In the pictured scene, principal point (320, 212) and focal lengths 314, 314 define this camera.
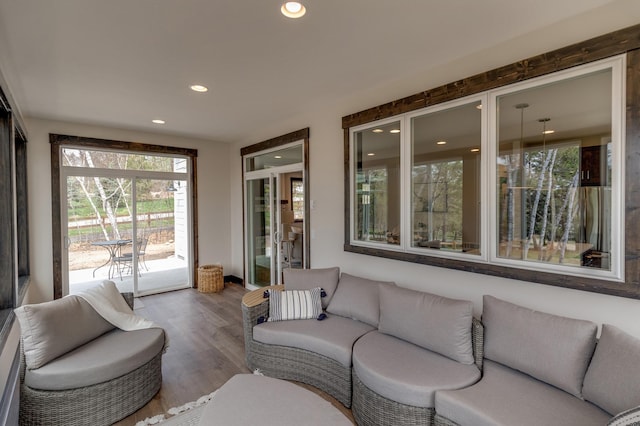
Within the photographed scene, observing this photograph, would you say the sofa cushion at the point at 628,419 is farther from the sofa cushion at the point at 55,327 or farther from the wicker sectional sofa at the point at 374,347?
the sofa cushion at the point at 55,327

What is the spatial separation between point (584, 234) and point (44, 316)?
3859 mm

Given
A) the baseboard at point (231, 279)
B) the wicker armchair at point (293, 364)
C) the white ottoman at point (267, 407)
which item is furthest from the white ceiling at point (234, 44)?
the baseboard at point (231, 279)

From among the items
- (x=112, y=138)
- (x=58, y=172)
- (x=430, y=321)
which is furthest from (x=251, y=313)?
(x=112, y=138)

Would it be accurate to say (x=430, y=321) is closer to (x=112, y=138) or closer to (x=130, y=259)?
(x=130, y=259)

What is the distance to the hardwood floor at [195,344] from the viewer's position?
2.58 m

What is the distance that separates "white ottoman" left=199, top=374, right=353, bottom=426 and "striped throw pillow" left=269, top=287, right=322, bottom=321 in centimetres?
97

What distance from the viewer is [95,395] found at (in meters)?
2.20

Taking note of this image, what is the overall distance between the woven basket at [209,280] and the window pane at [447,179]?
12.5 feet

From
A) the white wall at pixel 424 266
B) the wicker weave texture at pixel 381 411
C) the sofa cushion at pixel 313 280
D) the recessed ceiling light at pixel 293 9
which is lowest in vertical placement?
the wicker weave texture at pixel 381 411

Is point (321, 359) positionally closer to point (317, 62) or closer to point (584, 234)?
point (584, 234)

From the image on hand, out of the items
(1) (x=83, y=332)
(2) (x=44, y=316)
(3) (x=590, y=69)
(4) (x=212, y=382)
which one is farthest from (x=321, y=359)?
(3) (x=590, y=69)

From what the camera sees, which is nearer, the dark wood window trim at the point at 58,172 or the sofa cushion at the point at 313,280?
the sofa cushion at the point at 313,280

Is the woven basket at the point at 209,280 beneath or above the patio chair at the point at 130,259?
beneath

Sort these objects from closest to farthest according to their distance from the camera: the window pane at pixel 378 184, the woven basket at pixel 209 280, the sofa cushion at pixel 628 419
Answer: the sofa cushion at pixel 628 419 → the window pane at pixel 378 184 → the woven basket at pixel 209 280
